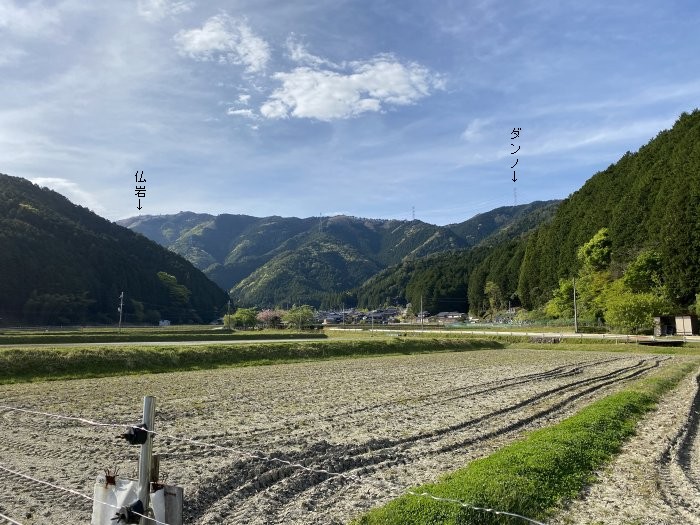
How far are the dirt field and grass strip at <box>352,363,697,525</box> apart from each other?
26.6 inches

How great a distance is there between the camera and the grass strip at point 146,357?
23.0m

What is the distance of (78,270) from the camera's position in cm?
10206

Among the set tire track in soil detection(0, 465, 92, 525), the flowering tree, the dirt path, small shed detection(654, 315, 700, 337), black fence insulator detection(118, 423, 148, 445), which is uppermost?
black fence insulator detection(118, 423, 148, 445)

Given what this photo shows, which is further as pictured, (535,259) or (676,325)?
(535,259)

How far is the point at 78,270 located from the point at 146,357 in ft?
286

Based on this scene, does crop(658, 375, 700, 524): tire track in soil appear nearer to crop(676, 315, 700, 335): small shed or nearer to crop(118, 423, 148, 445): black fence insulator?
crop(118, 423, 148, 445): black fence insulator

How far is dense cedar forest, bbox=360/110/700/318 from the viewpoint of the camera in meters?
65.8

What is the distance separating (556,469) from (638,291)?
71.2 meters

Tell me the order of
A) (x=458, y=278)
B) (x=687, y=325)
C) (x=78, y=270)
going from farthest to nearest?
(x=458, y=278)
(x=78, y=270)
(x=687, y=325)

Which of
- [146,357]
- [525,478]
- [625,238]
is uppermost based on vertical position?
[625,238]

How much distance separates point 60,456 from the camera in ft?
30.9

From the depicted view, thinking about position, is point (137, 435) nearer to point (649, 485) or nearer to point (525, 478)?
point (525, 478)

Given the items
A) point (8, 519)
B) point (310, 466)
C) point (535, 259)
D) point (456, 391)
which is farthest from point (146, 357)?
point (535, 259)

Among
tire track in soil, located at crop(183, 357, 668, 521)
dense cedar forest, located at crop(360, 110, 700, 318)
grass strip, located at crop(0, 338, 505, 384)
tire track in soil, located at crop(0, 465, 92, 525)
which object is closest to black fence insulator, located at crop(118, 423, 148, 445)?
tire track in soil, located at crop(183, 357, 668, 521)
